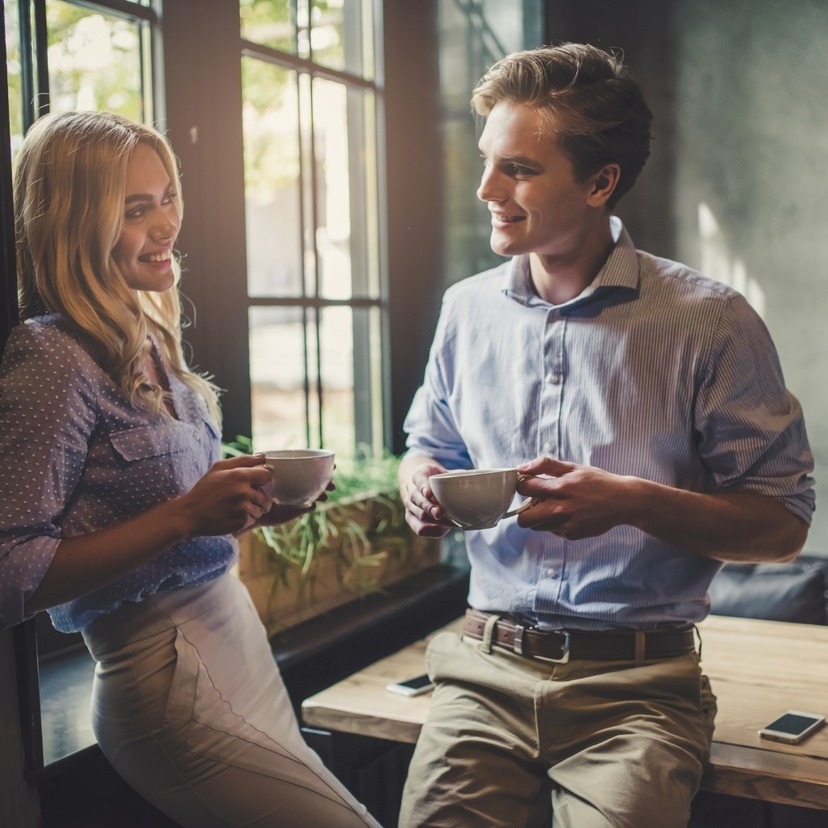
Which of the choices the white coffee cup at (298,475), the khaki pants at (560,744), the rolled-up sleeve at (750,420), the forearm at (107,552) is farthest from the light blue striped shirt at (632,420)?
the forearm at (107,552)

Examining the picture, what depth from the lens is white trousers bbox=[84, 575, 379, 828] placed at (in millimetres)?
1495

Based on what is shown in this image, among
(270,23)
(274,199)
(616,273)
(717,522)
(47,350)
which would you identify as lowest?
(717,522)

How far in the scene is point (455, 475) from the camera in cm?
139

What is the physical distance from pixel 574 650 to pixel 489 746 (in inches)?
8.0

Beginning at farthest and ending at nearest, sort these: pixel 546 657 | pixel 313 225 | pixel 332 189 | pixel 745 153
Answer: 1. pixel 745 153
2. pixel 332 189
3. pixel 313 225
4. pixel 546 657

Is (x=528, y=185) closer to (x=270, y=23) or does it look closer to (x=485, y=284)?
(x=485, y=284)

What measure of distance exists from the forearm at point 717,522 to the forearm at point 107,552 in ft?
2.14

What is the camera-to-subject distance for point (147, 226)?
1.56 meters

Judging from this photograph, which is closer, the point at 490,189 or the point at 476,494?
the point at 476,494

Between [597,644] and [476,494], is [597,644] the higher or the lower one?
the lower one

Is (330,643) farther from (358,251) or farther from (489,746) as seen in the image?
(358,251)

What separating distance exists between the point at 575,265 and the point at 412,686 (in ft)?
2.79

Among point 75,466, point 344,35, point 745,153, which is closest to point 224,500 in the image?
point 75,466

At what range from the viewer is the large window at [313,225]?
253cm
